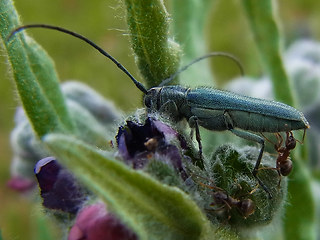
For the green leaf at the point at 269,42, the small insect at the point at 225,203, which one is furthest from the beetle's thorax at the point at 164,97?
the green leaf at the point at 269,42

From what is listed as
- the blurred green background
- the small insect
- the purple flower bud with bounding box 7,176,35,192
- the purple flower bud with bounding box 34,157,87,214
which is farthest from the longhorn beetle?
the blurred green background

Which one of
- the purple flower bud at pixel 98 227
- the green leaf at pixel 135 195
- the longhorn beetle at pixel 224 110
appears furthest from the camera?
the longhorn beetle at pixel 224 110

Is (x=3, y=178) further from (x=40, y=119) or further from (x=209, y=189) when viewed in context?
(x=209, y=189)

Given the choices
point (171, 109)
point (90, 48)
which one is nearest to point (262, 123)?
point (171, 109)

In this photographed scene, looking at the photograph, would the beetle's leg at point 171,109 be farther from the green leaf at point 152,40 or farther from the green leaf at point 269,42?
the green leaf at point 269,42

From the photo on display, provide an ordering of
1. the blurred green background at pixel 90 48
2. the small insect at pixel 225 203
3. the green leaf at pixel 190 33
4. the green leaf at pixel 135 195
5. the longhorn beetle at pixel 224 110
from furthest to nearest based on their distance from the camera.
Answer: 1. the blurred green background at pixel 90 48
2. the green leaf at pixel 190 33
3. the longhorn beetle at pixel 224 110
4. the small insect at pixel 225 203
5. the green leaf at pixel 135 195

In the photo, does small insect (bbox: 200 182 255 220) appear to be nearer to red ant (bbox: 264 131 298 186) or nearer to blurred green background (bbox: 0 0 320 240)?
red ant (bbox: 264 131 298 186)

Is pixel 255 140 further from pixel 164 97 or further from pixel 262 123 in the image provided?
pixel 164 97
